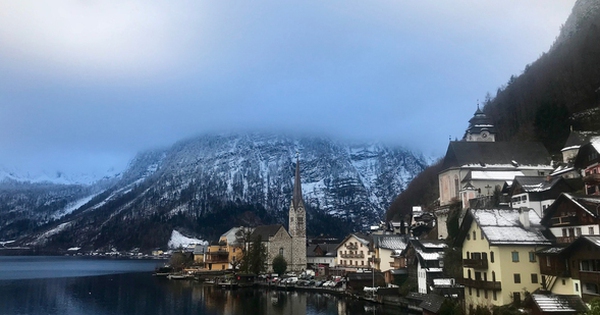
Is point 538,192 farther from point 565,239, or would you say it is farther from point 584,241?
point 584,241

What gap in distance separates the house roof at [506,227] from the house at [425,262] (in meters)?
10.4

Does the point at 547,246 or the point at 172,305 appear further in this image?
the point at 172,305

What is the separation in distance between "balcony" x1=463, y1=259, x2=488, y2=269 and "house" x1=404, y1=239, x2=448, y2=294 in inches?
360

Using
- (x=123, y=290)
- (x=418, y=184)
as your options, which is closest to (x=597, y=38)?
(x=418, y=184)

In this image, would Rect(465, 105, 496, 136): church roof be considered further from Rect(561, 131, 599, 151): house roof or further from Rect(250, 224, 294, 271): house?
Rect(250, 224, 294, 271): house

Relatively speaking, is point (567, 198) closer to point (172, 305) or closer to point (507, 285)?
point (507, 285)

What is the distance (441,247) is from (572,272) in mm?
22431

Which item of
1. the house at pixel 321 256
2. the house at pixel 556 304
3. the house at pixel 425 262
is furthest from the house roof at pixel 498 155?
the house at pixel 321 256

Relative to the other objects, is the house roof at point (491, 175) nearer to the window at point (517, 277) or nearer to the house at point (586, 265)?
the window at point (517, 277)

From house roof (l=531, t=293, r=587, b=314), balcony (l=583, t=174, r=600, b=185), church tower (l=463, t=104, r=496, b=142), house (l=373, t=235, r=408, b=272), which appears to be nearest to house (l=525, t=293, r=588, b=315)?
house roof (l=531, t=293, r=587, b=314)

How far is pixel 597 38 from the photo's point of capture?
9338 cm

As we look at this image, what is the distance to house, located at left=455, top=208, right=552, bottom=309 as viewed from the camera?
3744 centimetres

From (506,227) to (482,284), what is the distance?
504 centimetres

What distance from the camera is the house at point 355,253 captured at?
83.8 m
